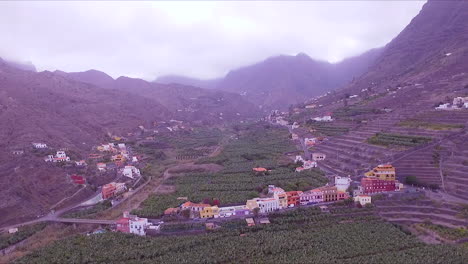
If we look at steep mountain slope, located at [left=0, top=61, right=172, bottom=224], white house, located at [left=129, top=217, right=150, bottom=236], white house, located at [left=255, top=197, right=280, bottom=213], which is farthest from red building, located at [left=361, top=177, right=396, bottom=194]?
steep mountain slope, located at [left=0, top=61, right=172, bottom=224]

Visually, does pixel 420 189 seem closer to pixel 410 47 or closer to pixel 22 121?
pixel 22 121

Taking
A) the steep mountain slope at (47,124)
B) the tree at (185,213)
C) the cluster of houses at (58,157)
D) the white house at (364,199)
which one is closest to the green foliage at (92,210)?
the steep mountain slope at (47,124)

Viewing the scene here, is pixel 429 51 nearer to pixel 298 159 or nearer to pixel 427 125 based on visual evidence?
pixel 427 125

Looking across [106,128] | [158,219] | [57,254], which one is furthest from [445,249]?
[106,128]

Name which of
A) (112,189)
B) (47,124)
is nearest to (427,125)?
(112,189)

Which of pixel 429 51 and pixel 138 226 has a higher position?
pixel 429 51

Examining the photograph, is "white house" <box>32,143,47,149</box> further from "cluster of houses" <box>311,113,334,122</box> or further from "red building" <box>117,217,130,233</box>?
"cluster of houses" <box>311,113,334,122</box>

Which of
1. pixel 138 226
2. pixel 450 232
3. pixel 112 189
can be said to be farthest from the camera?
pixel 112 189

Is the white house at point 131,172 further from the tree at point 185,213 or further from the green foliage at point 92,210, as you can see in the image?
the tree at point 185,213
